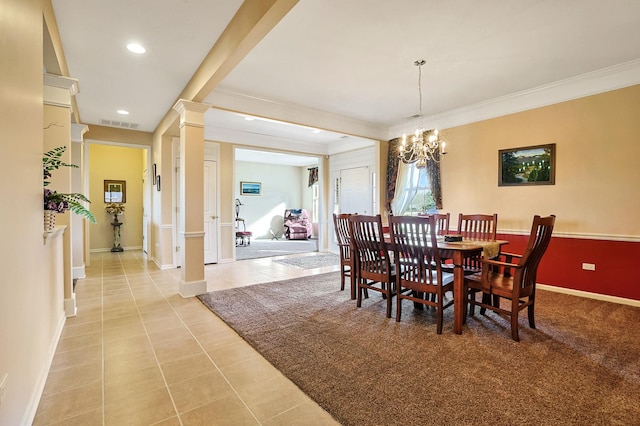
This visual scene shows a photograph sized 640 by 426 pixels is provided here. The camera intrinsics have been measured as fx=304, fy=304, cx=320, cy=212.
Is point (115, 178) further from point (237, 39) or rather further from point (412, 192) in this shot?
point (412, 192)

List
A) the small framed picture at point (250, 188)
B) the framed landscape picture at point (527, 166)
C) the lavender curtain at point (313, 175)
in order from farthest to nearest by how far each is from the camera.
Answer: the lavender curtain at point (313, 175)
the small framed picture at point (250, 188)
the framed landscape picture at point (527, 166)

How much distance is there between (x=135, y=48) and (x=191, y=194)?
1.60 m

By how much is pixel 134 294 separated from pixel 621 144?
6.08 m

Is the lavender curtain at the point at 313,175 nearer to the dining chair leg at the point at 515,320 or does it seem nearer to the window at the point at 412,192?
the window at the point at 412,192

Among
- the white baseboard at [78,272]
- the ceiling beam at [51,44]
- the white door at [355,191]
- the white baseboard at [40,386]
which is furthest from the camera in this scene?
the white door at [355,191]

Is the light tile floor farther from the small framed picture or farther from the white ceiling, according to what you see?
the small framed picture

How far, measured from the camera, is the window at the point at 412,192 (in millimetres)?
5426

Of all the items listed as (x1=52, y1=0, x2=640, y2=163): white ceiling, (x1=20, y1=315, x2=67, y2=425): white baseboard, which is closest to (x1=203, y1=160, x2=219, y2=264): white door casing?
(x1=52, y1=0, x2=640, y2=163): white ceiling

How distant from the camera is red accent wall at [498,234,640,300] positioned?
3439 millimetres

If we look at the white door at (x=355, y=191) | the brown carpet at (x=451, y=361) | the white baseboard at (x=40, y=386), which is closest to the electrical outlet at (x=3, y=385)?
the white baseboard at (x=40, y=386)

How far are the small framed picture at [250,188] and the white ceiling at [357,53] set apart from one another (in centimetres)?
537

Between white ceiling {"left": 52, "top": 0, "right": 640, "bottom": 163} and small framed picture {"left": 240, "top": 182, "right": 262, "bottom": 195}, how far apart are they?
5.37m

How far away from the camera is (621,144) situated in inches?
137

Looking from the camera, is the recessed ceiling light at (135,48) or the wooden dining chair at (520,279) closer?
the wooden dining chair at (520,279)
